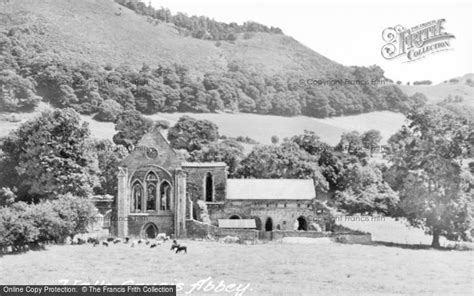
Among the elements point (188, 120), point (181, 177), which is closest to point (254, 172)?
point (181, 177)

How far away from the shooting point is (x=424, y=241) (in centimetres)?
6412

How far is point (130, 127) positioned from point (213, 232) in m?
55.1

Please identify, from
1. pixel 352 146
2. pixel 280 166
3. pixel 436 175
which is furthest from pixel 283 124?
pixel 436 175

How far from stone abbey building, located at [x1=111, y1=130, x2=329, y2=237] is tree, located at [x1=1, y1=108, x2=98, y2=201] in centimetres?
538

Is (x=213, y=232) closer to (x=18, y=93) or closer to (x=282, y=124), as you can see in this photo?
(x=18, y=93)

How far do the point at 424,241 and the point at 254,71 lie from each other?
103631 millimetres

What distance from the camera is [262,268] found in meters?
41.2

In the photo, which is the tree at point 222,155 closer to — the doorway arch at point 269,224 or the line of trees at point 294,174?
the line of trees at point 294,174

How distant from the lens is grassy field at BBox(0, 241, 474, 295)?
35.5 meters

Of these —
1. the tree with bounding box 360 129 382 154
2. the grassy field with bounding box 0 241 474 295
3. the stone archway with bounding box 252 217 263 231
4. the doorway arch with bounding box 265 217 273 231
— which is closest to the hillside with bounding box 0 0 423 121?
the tree with bounding box 360 129 382 154

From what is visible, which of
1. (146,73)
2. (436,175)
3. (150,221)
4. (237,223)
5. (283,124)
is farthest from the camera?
(146,73)

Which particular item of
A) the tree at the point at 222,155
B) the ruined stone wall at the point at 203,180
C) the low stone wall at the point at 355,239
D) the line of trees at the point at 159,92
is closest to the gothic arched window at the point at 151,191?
the ruined stone wall at the point at 203,180

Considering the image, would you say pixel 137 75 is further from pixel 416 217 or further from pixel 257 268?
pixel 257 268

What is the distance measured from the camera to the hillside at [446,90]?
154350 millimetres
